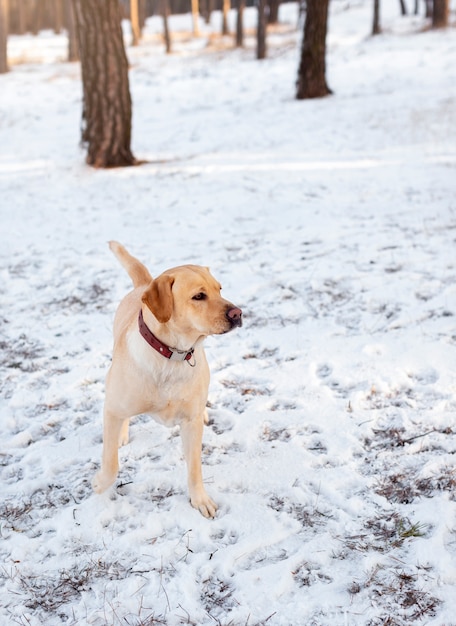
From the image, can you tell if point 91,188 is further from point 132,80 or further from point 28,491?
point 132,80

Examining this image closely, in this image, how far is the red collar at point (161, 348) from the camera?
2795 mm

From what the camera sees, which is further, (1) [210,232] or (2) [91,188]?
(2) [91,188]

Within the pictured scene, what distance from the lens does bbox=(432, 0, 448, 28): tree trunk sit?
22.8 meters

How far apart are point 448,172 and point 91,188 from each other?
17.2 ft

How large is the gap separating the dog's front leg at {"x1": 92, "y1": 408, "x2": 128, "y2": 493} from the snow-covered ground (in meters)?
0.11

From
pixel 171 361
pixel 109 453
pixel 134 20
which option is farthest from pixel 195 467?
pixel 134 20

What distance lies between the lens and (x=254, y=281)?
5.93m

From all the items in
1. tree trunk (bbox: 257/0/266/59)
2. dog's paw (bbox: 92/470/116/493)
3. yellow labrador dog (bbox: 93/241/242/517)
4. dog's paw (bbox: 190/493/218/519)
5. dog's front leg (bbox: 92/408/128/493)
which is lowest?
dog's paw (bbox: 190/493/218/519)

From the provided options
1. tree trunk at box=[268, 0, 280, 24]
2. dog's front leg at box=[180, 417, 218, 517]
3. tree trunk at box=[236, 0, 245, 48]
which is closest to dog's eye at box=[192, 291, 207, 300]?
dog's front leg at box=[180, 417, 218, 517]

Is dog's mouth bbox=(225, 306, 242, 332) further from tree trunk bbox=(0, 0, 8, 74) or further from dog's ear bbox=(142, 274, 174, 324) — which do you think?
tree trunk bbox=(0, 0, 8, 74)

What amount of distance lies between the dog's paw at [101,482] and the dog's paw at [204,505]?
17.8 inches

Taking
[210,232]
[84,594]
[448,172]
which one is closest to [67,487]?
[84,594]

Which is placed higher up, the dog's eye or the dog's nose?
the dog's eye

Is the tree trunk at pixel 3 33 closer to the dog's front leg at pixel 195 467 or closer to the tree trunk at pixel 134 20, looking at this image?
the tree trunk at pixel 134 20
